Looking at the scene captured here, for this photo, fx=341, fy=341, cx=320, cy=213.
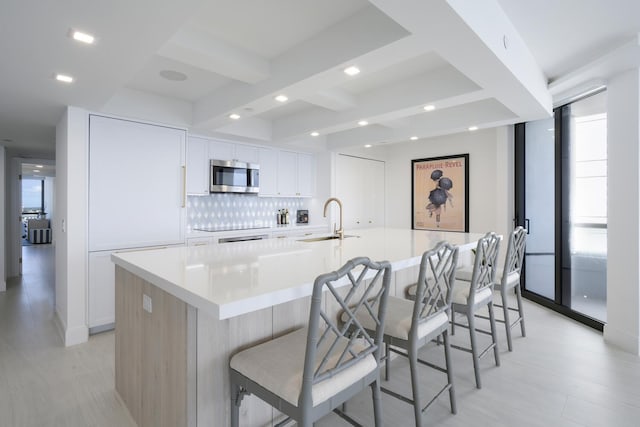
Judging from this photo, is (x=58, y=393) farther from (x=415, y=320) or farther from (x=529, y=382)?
(x=529, y=382)

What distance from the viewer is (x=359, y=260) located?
4.07 ft

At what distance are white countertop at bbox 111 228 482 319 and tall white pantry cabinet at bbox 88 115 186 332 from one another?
62.2 inches

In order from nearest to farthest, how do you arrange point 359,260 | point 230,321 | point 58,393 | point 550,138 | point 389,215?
point 359,260, point 230,321, point 58,393, point 550,138, point 389,215

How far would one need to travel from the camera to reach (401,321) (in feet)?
6.01

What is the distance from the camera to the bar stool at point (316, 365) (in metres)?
1.17

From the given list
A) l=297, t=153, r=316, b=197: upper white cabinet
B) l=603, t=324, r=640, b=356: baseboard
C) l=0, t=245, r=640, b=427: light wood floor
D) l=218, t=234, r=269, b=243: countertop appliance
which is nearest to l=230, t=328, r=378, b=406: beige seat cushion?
l=0, t=245, r=640, b=427: light wood floor

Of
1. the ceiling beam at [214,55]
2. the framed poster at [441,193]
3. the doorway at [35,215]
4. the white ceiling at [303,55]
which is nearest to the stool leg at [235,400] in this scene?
the white ceiling at [303,55]

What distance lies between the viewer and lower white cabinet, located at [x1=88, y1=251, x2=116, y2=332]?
10.8 feet

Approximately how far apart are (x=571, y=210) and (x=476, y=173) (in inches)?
67.8

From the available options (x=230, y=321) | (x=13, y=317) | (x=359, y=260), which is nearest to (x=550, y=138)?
(x=359, y=260)

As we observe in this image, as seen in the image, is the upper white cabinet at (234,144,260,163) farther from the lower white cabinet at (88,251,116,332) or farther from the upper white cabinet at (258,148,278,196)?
the lower white cabinet at (88,251,116,332)

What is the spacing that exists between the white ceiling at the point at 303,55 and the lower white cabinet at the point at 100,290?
4.77 ft

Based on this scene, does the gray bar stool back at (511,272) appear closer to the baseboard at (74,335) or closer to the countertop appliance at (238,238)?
the countertop appliance at (238,238)

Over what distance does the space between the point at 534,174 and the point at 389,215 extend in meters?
2.65
